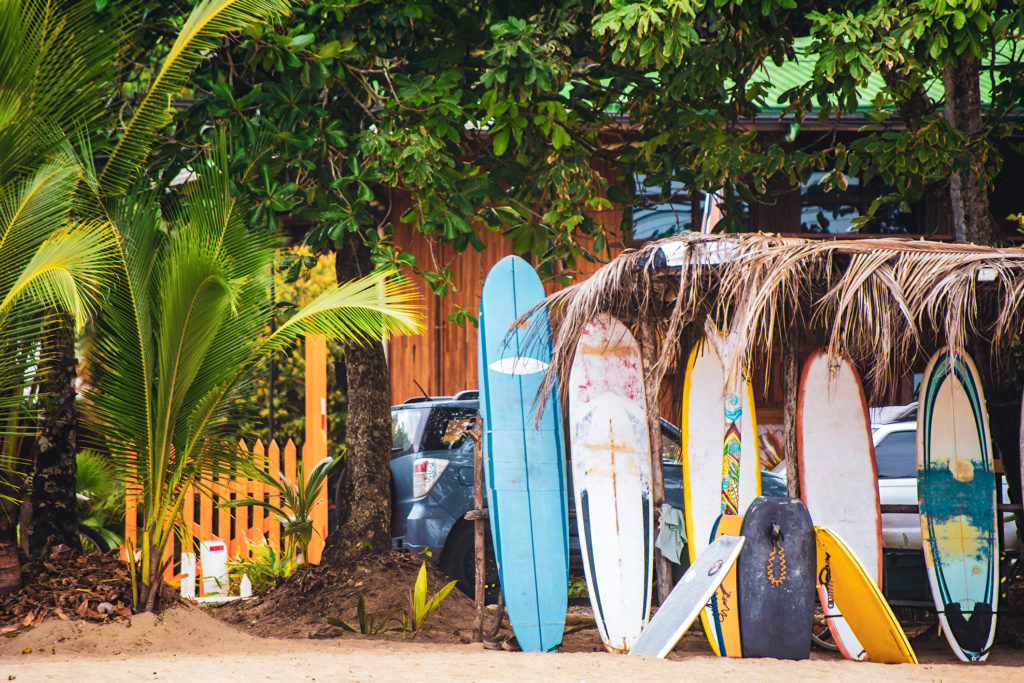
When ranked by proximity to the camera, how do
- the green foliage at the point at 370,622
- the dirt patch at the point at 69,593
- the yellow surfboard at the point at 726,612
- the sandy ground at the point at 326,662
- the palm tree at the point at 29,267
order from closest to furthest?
1. the sandy ground at the point at 326,662
2. the palm tree at the point at 29,267
3. the yellow surfboard at the point at 726,612
4. the dirt patch at the point at 69,593
5. the green foliage at the point at 370,622

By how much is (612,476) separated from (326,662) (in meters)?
1.91

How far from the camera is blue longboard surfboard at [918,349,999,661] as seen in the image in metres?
5.45

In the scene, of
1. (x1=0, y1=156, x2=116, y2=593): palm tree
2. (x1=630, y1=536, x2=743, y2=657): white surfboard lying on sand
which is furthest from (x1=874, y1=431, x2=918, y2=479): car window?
(x1=0, y1=156, x2=116, y2=593): palm tree

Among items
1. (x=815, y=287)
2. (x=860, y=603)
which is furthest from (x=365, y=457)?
(x=860, y=603)

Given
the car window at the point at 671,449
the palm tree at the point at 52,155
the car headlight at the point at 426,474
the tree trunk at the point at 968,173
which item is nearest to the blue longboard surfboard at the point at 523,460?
the car headlight at the point at 426,474

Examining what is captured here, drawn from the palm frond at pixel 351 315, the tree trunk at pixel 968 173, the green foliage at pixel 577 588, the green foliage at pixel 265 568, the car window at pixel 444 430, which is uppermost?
the tree trunk at pixel 968 173

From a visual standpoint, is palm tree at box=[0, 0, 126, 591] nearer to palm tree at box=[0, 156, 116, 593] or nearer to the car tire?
palm tree at box=[0, 156, 116, 593]

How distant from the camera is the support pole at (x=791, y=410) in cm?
514

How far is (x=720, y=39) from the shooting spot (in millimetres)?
6023

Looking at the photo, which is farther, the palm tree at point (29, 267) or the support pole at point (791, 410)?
the support pole at point (791, 410)

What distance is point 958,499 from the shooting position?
559 cm

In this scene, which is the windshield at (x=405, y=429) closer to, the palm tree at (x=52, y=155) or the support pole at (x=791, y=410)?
the palm tree at (x=52, y=155)

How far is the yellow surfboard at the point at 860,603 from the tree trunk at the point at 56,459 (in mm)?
4167

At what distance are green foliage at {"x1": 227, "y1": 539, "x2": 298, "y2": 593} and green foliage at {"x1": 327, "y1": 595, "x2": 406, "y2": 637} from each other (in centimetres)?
144
